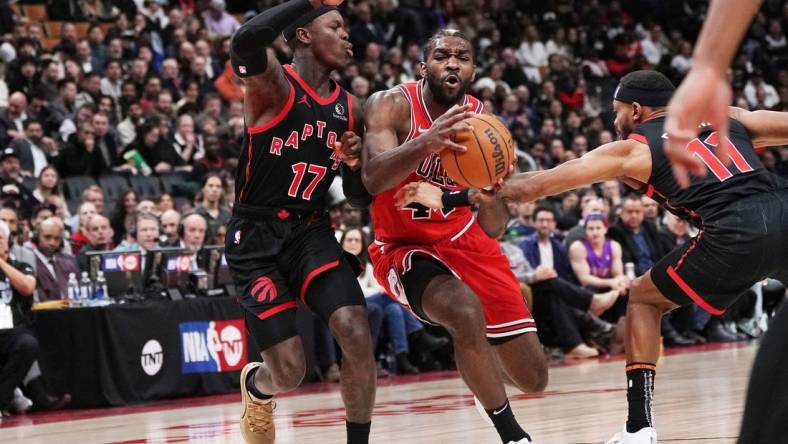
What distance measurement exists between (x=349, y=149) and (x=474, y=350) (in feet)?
3.61

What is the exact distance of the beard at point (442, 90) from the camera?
572cm

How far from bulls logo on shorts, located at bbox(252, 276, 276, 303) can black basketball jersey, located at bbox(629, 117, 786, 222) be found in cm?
178

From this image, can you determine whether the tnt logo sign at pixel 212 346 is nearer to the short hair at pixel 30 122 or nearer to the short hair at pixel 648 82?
the short hair at pixel 30 122

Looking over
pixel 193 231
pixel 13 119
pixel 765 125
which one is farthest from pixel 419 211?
pixel 13 119

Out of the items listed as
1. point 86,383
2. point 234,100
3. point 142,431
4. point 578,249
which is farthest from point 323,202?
point 234,100

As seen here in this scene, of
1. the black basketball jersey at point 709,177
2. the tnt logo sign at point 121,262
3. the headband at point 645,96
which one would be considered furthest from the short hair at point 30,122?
the black basketball jersey at point 709,177

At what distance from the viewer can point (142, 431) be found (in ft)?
24.8

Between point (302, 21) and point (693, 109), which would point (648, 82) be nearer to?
point (302, 21)

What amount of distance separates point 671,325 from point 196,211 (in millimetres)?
5783

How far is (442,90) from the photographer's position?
5.72 meters

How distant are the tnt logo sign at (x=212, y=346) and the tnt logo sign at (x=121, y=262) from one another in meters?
0.68

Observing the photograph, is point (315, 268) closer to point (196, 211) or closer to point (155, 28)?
point (196, 211)

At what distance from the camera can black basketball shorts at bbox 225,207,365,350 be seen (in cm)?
538

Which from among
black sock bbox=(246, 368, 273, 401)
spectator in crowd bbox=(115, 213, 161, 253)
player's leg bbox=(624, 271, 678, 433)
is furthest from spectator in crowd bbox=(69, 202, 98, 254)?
player's leg bbox=(624, 271, 678, 433)
